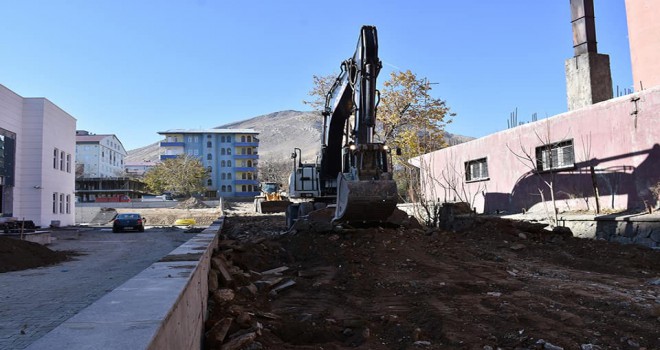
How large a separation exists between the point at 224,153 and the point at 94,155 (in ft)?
90.5

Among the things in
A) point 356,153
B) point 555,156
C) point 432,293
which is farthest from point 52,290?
point 555,156

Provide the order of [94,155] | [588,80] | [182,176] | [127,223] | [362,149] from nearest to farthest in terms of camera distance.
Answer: [362,149], [588,80], [127,223], [182,176], [94,155]

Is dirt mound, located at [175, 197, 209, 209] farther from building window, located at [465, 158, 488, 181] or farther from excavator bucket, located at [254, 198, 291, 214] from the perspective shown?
building window, located at [465, 158, 488, 181]

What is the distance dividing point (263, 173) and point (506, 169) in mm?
91674

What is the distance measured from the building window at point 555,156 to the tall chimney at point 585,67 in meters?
1.92

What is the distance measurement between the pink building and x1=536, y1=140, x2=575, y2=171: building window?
1.2 inches

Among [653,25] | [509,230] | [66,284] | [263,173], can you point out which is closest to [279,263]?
[66,284]

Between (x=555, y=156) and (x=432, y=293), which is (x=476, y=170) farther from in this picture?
(x=432, y=293)

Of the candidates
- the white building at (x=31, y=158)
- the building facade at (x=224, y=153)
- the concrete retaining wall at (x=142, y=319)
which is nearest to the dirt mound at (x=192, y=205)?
Result: the white building at (x=31, y=158)

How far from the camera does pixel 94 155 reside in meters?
94.2

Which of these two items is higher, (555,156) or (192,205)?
(555,156)

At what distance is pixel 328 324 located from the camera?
5258 millimetres

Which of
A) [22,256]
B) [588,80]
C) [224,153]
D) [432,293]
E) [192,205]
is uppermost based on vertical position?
[224,153]

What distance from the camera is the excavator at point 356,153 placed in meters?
10.7
